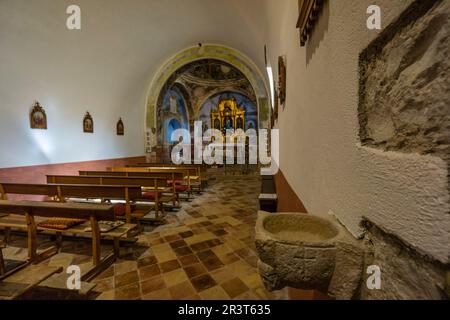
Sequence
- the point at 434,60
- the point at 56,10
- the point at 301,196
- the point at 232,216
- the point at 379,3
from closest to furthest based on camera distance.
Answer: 1. the point at 434,60
2. the point at 379,3
3. the point at 301,196
4. the point at 232,216
5. the point at 56,10

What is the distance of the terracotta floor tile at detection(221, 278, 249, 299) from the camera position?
80.9 inches

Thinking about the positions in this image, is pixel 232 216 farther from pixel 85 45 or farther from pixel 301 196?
pixel 85 45

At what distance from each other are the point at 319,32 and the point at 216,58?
9.10 meters

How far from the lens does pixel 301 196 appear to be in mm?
1565

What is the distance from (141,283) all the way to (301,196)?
194 centimetres

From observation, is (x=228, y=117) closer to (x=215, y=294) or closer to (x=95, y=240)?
(x=95, y=240)

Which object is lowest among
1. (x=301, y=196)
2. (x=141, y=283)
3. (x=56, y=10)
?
(x=141, y=283)

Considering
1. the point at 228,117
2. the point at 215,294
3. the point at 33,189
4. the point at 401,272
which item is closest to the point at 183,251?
the point at 215,294

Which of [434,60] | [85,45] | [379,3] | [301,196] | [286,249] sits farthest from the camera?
[85,45]

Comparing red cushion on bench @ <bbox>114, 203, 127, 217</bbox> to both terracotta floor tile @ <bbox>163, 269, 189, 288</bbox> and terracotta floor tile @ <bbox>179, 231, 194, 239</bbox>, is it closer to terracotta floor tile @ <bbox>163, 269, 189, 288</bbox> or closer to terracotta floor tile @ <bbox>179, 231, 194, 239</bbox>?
terracotta floor tile @ <bbox>179, 231, 194, 239</bbox>

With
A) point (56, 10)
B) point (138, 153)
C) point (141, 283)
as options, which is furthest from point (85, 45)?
point (141, 283)

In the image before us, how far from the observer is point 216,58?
30.4ft

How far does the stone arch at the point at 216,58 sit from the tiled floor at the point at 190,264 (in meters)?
5.67

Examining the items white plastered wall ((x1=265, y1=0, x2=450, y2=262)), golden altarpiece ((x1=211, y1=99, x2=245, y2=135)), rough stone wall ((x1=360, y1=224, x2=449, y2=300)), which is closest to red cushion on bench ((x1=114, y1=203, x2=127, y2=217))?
white plastered wall ((x1=265, y1=0, x2=450, y2=262))
